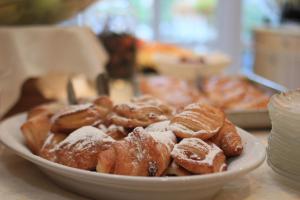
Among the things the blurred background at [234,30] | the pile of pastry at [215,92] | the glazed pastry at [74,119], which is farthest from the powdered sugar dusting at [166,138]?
the blurred background at [234,30]

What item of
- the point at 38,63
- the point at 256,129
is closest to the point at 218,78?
the point at 256,129

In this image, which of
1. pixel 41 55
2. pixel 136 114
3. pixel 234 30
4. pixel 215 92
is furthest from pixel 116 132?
pixel 234 30

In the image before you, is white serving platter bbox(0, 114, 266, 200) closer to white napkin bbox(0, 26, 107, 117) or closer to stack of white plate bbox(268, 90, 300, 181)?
stack of white plate bbox(268, 90, 300, 181)

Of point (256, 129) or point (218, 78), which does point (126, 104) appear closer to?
point (256, 129)

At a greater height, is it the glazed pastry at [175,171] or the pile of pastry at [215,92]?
the glazed pastry at [175,171]

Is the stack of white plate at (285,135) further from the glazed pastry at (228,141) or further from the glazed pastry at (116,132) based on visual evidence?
the glazed pastry at (116,132)

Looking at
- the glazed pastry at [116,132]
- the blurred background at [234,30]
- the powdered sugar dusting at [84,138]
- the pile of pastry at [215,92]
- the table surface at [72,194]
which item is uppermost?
the powdered sugar dusting at [84,138]
